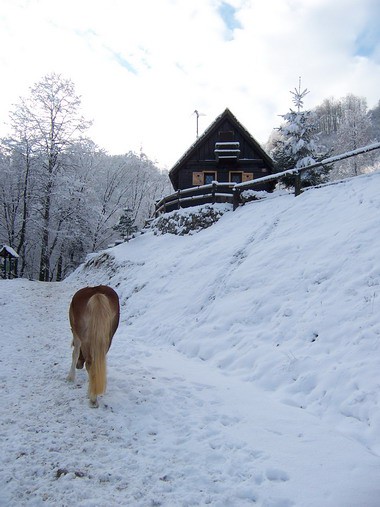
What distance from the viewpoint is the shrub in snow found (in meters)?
16.9

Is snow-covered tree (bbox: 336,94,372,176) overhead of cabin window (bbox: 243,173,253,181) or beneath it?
overhead

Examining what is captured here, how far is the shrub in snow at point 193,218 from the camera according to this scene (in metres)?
16.9

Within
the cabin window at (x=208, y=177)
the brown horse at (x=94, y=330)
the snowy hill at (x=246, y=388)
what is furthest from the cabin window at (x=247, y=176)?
the brown horse at (x=94, y=330)

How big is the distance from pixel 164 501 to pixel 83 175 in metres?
35.5

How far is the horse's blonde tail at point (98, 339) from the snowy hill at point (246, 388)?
11.4 inches

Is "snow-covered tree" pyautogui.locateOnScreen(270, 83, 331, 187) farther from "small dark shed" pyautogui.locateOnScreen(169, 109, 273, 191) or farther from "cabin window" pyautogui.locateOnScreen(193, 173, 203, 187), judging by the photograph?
"cabin window" pyautogui.locateOnScreen(193, 173, 203, 187)

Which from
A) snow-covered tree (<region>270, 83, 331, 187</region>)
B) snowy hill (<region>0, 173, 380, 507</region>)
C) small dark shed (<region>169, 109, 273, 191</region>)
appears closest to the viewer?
snowy hill (<region>0, 173, 380, 507</region>)

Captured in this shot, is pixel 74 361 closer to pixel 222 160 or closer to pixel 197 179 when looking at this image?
pixel 222 160

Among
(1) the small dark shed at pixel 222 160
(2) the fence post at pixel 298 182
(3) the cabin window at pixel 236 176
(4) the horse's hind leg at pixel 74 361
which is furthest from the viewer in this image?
(3) the cabin window at pixel 236 176

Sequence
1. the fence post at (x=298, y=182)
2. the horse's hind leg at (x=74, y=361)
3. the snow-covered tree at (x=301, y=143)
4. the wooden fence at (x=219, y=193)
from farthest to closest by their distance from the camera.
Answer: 1. the snow-covered tree at (x=301, y=143)
2. the wooden fence at (x=219, y=193)
3. the fence post at (x=298, y=182)
4. the horse's hind leg at (x=74, y=361)

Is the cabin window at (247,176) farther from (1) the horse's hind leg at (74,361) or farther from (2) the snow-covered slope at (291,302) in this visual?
(1) the horse's hind leg at (74,361)

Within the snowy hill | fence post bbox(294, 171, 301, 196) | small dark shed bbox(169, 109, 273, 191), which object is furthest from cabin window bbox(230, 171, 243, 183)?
the snowy hill

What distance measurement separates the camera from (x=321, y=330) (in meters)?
5.61

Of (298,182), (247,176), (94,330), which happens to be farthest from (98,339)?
(247,176)
